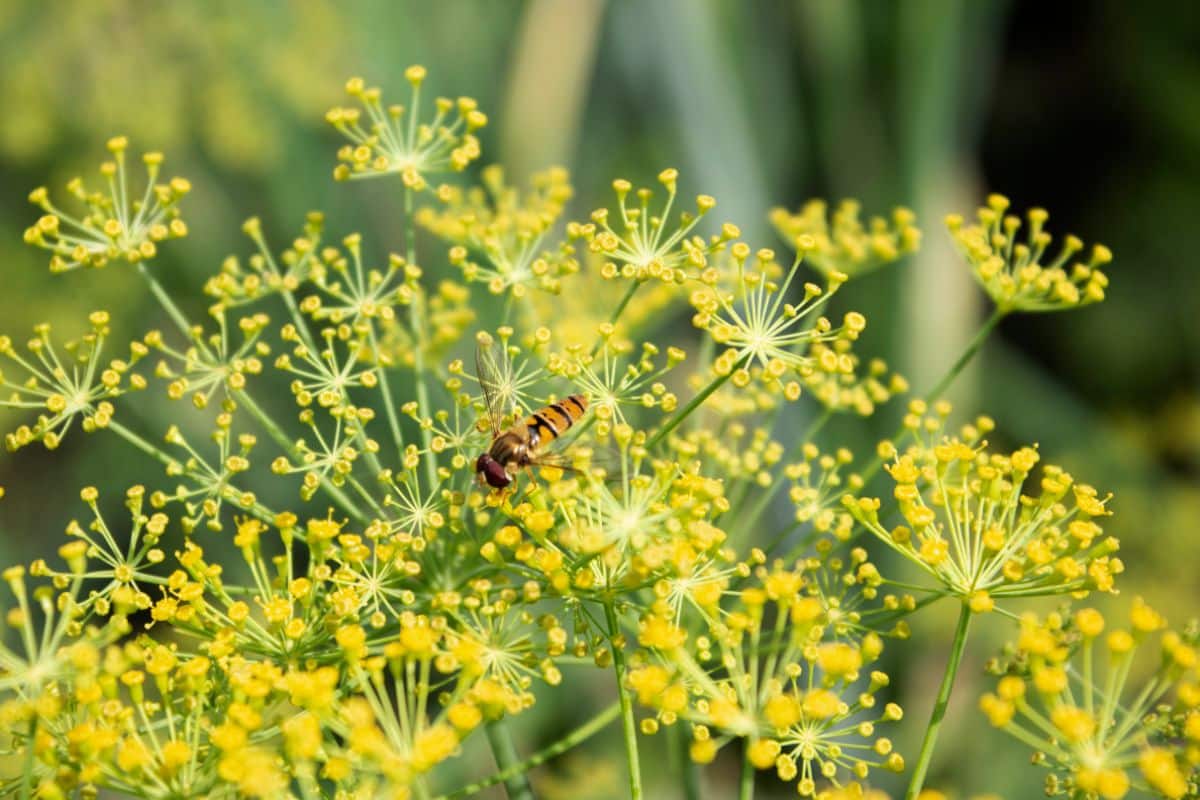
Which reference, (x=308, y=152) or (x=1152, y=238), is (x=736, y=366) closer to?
(x=308, y=152)

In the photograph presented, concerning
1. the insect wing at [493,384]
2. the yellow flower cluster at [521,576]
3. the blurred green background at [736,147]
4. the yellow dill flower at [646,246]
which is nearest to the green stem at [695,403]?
the yellow flower cluster at [521,576]

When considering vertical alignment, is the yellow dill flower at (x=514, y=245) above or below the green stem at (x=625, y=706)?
above

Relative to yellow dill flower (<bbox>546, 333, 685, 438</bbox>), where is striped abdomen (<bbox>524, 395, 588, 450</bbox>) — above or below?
below

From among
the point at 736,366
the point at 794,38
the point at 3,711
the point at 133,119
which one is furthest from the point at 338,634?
the point at 794,38

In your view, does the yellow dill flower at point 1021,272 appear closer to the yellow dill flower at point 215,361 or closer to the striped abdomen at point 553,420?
the striped abdomen at point 553,420

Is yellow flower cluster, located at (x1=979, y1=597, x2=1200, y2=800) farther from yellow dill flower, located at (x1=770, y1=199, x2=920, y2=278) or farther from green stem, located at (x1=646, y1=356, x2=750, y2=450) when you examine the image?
yellow dill flower, located at (x1=770, y1=199, x2=920, y2=278)

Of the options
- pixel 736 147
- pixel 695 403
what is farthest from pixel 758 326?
pixel 736 147

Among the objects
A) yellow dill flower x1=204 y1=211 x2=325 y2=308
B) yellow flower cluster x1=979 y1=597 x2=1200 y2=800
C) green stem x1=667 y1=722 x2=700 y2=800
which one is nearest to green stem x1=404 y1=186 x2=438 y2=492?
yellow dill flower x1=204 y1=211 x2=325 y2=308

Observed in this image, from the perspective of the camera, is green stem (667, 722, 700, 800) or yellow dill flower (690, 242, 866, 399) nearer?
yellow dill flower (690, 242, 866, 399)
